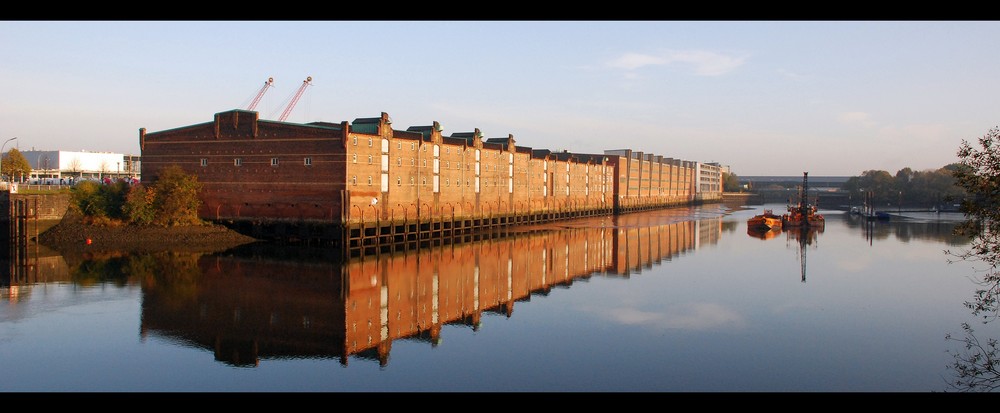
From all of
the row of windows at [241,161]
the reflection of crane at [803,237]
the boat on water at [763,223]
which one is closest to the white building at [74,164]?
the row of windows at [241,161]

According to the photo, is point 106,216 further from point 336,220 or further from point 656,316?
point 656,316

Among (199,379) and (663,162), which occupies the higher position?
(663,162)

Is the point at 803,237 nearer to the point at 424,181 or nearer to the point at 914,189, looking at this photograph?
the point at 424,181

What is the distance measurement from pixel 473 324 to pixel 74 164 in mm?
124469

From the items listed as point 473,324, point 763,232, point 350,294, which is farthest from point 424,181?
point 763,232

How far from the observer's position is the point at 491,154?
77.1 meters

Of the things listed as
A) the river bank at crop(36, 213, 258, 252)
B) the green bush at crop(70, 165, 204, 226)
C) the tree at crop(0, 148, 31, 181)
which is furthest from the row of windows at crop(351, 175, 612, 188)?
the tree at crop(0, 148, 31, 181)

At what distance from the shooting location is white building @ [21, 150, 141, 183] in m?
125

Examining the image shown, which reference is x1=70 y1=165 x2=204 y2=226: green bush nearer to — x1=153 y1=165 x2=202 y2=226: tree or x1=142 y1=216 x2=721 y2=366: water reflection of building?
x1=153 y1=165 x2=202 y2=226: tree

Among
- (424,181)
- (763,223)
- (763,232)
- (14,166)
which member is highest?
(14,166)

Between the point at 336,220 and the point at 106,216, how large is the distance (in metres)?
17.8

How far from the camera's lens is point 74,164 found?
12612 cm


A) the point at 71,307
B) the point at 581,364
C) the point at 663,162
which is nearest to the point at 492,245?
the point at 71,307
